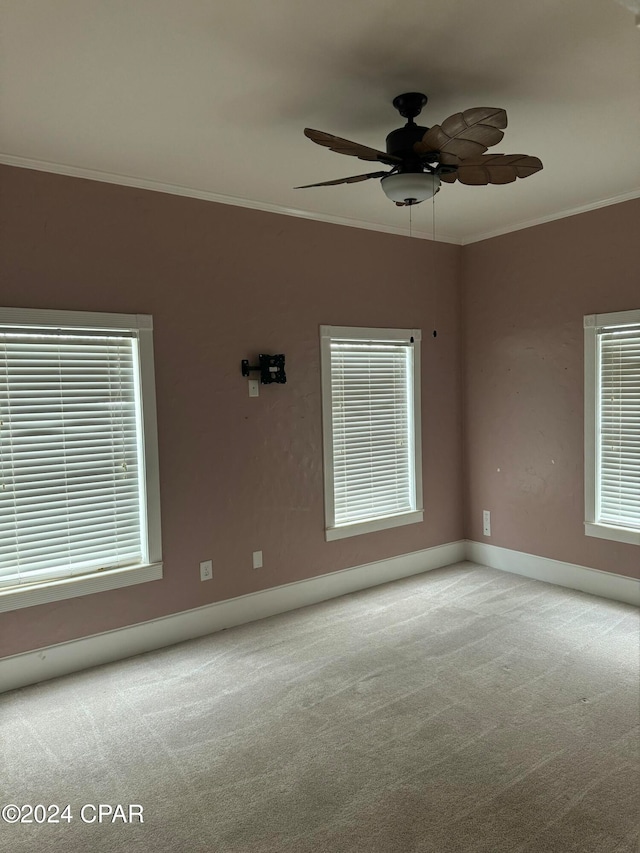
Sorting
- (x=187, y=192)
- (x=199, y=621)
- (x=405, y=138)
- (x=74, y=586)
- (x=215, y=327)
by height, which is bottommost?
(x=199, y=621)

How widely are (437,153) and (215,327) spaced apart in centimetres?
191

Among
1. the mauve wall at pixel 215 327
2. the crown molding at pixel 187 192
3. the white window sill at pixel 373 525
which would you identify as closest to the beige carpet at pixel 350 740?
the mauve wall at pixel 215 327

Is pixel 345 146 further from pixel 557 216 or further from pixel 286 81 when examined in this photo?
pixel 557 216

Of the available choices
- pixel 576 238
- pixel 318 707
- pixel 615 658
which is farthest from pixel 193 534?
pixel 576 238

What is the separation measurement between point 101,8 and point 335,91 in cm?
96

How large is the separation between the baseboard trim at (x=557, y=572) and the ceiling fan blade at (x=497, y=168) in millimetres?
3013

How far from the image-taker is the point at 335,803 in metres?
2.23

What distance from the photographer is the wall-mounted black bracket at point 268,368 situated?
153 inches

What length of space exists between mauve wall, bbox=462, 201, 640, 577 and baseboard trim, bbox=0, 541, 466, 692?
0.82 metres

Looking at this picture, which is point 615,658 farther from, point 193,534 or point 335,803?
point 193,534

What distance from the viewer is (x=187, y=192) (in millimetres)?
3611

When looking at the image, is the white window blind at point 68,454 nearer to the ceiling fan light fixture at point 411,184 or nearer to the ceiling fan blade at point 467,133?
the ceiling fan light fixture at point 411,184

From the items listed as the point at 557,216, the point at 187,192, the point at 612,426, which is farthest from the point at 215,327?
the point at 612,426

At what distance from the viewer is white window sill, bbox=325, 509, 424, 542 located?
4371mm
